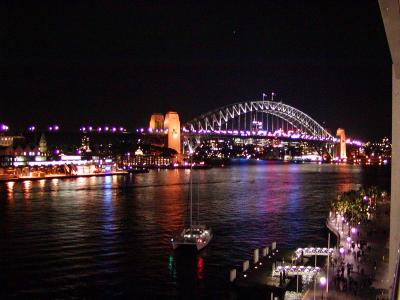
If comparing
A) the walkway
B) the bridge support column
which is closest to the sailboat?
the walkway

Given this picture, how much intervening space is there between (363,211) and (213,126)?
7750 cm

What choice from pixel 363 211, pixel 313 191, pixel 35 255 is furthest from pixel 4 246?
pixel 313 191

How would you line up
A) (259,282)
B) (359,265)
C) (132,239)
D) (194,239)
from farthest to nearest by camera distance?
(132,239)
(194,239)
(359,265)
(259,282)

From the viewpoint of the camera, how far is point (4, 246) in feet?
61.5

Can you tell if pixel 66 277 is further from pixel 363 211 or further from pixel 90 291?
pixel 363 211

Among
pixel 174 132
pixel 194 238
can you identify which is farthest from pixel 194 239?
pixel 174 132

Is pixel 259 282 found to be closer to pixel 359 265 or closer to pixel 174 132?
pixel 359 265

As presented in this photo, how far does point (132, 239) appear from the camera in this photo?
2023 centimetres

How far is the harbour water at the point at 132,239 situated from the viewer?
1386 cm

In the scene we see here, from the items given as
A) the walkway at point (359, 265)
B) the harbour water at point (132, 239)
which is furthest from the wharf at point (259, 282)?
the walkway at point (359, 265)

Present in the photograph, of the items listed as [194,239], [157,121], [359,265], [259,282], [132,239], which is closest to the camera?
[259,282]

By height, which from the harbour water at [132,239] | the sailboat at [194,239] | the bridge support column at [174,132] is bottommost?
the harbour water at [132,239]

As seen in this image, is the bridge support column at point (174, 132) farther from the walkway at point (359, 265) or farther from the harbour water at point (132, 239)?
the walkway at point (359, 265)

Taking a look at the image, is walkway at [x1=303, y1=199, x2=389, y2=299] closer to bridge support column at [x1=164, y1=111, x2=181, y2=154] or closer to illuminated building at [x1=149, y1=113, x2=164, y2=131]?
bridge support column at [x1=164, y1=111, x2=181, y2=154]
